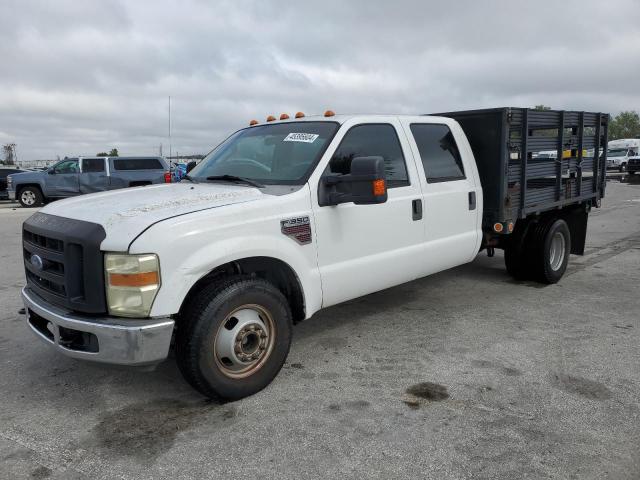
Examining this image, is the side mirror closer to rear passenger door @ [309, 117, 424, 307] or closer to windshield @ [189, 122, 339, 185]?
rear passenger door @ [309, 117, 424, 307]

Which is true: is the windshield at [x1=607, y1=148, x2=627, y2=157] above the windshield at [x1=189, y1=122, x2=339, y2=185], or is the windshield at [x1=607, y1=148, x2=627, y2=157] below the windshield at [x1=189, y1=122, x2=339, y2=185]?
above

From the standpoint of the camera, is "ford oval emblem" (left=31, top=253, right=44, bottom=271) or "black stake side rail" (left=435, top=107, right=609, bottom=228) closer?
"ford oval emblem" (left=31, top=253, right=44, bottom=271)

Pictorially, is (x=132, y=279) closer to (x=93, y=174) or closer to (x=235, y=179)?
(x=235, y=179)

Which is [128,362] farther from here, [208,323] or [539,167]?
[539,167]

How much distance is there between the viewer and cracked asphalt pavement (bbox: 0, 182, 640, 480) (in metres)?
2.76

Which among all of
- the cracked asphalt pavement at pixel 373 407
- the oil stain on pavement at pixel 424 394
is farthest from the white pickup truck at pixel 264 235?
the oil stain on pavement at pixel 424 394

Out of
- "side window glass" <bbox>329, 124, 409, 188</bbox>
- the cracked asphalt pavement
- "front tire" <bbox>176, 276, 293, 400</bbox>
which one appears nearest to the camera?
the cracked asphalt pavement

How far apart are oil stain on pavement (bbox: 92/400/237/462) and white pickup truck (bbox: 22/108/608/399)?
0.15 meters

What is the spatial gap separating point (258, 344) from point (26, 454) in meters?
1.40

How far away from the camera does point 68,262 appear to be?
3090 mm

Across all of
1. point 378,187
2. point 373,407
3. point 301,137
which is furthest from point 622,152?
point 373,407

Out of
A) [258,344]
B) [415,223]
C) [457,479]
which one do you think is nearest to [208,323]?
[258,344]

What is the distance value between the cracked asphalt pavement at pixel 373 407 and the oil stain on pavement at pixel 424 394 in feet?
0.04

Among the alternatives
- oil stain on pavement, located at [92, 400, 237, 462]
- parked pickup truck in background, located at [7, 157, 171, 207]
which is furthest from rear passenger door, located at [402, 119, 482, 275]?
parked pickup truck in background, located at [7, 157, 171, 207]
